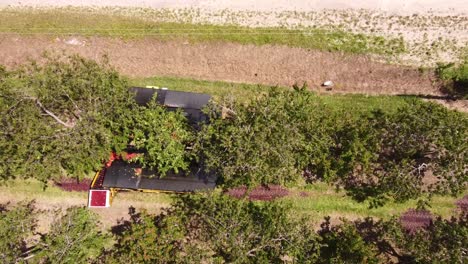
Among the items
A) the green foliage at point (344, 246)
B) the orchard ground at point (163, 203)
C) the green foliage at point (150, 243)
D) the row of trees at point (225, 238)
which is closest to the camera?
the green foliage at point (150, 243)

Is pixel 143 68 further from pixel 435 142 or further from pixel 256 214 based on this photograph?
pixel 435 142

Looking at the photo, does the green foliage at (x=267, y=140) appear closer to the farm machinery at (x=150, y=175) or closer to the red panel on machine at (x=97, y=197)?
the farm machinery at (x=150, y=175)

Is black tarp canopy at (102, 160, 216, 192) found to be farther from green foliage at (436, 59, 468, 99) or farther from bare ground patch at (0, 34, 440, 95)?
green foliage at (436, 59, 468, 99)

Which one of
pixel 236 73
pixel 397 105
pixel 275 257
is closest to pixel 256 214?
pixel 275 257

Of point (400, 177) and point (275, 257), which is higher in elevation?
point (400, 177)

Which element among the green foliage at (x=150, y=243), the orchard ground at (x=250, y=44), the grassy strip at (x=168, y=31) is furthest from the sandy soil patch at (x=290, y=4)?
the green foliage at (x=150, y=243)
